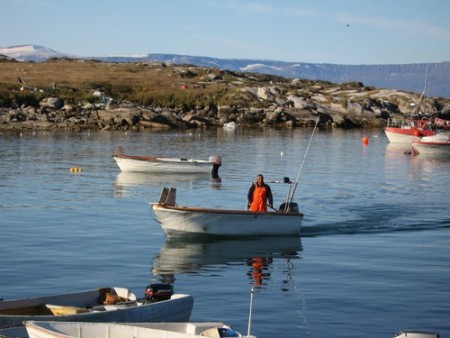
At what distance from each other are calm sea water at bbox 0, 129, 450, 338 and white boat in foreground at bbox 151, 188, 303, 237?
426mm

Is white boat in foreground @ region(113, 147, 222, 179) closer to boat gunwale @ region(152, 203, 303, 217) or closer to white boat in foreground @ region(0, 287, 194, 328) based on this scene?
boat gunwale @ region(152, 203, 303, 217)

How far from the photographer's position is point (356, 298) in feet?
77.5

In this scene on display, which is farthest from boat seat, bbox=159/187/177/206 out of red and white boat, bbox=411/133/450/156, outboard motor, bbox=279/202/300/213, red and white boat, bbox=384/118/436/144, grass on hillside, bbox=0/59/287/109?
grass on hillside, bbox=0/59/287/109

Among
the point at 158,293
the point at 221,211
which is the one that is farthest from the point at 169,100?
the point at 158,293

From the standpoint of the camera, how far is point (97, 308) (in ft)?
62.4

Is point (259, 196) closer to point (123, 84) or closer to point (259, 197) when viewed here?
point (259, 197)

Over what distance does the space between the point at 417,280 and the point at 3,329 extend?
44.7 feet

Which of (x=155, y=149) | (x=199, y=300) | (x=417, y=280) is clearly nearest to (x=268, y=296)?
(x=199, y=300)

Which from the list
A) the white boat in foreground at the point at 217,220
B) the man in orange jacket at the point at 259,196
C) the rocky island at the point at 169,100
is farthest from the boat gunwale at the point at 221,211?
the rocky island at the point at 169,100

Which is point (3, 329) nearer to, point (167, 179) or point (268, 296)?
point (268, 296)

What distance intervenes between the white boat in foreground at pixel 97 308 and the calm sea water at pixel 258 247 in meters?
1.94

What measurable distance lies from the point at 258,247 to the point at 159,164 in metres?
24.6

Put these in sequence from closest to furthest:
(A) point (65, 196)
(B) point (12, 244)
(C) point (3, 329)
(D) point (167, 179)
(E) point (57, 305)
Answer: (C) point (3, 329) < (E) point (57, 305) < (B) point (12, 244) < (A) point (65, 196) < (D) point (167, 179)

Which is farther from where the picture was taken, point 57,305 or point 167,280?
point 167,280
